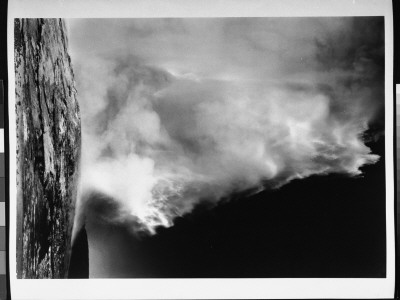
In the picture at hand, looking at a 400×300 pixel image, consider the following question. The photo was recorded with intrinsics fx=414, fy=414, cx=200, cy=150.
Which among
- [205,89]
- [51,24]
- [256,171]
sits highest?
[51,24]

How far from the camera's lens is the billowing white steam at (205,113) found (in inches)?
61.3

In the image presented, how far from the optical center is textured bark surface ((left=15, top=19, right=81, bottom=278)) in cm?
158

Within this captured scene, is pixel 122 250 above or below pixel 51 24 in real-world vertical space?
below

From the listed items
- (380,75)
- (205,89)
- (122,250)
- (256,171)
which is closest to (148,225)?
(122,250)

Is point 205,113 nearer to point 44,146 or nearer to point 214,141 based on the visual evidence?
point 214,141

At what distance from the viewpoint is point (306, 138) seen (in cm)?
156

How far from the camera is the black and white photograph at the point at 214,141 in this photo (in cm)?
156

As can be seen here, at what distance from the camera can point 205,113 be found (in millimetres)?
1562

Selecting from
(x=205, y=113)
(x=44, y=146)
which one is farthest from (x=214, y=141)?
(x=44, y=146)

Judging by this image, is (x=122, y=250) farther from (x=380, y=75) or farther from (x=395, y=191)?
(x=380, y=75)

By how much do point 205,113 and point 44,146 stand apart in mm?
628

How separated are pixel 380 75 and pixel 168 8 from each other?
0.84 m

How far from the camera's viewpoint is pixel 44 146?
1.58 meters

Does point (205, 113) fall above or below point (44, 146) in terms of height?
above
